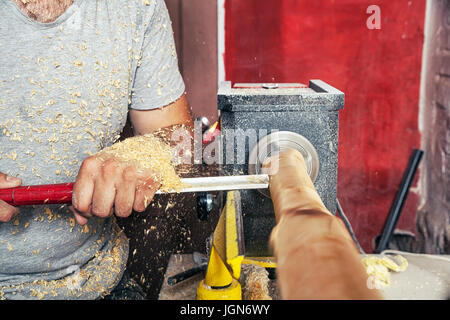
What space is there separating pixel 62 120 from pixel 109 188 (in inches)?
15.7

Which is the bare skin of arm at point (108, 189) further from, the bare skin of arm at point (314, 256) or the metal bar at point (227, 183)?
the bare skin of arm at point (314, 256)

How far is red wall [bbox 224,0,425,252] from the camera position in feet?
6.86

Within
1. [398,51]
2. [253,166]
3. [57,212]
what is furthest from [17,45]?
[398,51]

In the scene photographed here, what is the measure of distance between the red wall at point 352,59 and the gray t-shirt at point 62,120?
2.89 ft

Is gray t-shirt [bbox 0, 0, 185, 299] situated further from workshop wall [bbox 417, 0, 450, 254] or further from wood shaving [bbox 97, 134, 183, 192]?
workshop wall [bbox 417, 0, 450, 254]

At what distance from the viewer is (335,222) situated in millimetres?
506

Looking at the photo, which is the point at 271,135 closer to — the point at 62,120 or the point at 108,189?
the point at 108,189

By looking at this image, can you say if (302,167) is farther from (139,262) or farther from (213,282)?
(139,262)

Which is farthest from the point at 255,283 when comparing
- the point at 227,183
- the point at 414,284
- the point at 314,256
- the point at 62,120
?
the point at 62,120

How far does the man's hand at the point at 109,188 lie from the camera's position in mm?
857

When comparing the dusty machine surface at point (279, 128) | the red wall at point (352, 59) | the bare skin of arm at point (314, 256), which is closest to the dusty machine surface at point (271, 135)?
the dusty machine surface at point (279, 128)

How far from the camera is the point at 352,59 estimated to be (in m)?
2.15

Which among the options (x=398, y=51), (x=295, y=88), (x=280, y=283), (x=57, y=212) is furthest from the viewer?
(x=398, y=51)
